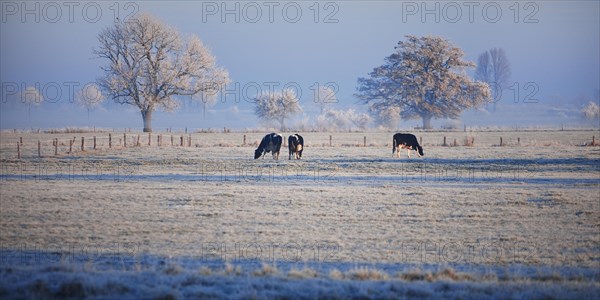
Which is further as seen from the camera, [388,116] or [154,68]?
[388,116]

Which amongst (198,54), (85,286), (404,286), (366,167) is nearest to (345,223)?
(404,286)

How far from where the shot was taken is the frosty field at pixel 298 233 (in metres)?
8.14

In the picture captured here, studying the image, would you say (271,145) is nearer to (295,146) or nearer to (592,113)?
(295,146)

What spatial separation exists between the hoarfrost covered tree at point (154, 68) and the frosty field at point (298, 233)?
35079 mm

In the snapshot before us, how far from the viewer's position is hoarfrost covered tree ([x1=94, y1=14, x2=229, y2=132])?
197ft

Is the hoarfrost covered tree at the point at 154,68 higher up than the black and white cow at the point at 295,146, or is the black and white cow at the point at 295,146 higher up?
the hoarfrost covered tree at the point at 154,68

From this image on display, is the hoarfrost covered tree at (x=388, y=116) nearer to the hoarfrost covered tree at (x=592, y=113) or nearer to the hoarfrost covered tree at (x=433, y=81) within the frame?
the hoarfrost covered tree at (x=433, y=81)

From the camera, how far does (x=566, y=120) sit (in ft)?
396

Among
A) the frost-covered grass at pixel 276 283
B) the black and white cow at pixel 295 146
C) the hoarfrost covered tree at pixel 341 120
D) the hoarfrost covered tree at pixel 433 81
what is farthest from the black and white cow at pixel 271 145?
the hoarfrost covered tree at pixel 341 120

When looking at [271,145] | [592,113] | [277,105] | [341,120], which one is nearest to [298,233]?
[271,145]

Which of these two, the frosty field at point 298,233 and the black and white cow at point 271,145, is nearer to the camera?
the frosty field at point 298,233

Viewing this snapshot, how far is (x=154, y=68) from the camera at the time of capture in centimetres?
6091

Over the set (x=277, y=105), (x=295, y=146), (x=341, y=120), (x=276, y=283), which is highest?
(x=277, y=105)

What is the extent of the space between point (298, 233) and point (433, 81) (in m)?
58.5
